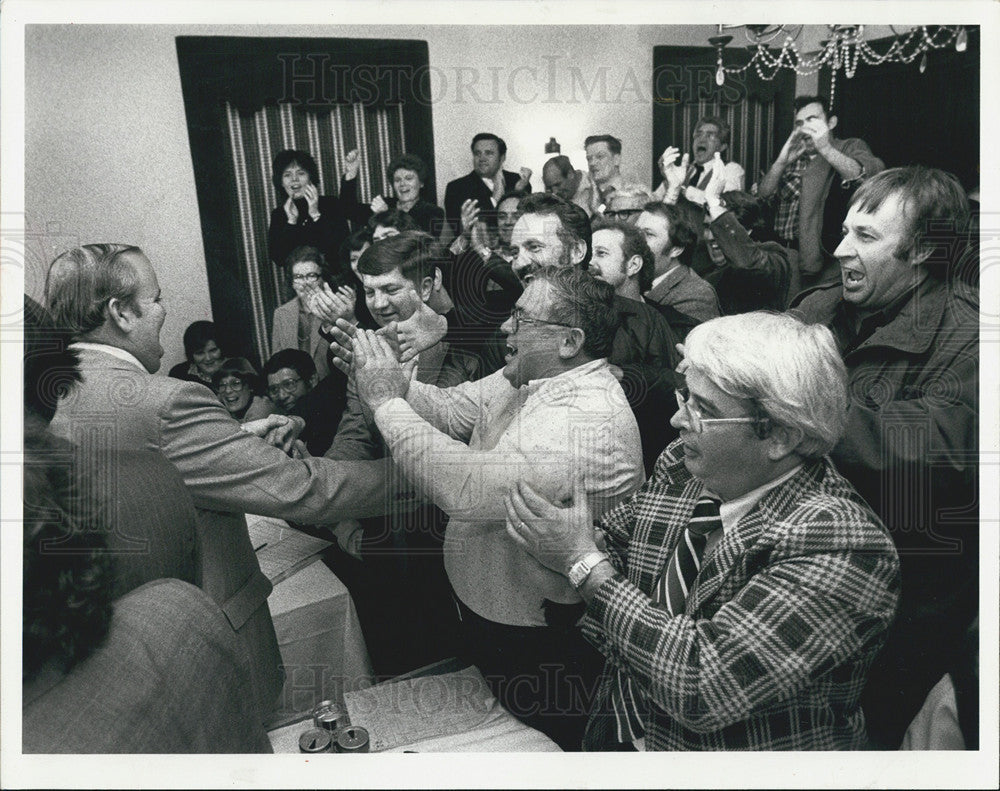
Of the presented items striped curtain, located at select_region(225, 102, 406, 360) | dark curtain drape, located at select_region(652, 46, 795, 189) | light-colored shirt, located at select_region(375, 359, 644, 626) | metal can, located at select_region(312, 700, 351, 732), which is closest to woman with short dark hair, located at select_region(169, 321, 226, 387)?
striped curtain, located at select_region(225, 102, 406, 360)

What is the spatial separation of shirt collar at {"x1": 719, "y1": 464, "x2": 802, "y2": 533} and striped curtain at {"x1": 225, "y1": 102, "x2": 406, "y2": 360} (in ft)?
4.91

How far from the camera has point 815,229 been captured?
10.0 feet

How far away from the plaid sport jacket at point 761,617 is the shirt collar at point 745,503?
0.02 meters

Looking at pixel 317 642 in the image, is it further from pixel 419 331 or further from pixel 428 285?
pixel 428 285

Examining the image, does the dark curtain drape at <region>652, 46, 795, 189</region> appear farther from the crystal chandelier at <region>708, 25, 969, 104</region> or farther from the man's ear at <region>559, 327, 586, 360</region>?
the man's ear at <region>559, 327, 586, 360</region>

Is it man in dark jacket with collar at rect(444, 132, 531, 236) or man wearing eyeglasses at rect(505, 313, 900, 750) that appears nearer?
man wearing eyeglasses at rect(505, 313, 900, 750)

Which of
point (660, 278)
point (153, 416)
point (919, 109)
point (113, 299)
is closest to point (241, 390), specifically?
point (153, 416)

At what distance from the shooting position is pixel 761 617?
8.47 feet

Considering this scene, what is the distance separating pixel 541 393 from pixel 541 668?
3.01 ft

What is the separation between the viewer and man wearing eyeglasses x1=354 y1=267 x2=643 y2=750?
3.01 m

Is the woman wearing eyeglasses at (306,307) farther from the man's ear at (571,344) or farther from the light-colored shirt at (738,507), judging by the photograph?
the light-colored shirt at (738,507)

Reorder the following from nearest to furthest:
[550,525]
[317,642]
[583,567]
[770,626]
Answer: [770,626] < [583,567] < [550,525] < [317,642]

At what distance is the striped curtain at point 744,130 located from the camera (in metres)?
3.07

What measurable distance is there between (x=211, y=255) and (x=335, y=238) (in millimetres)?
415
